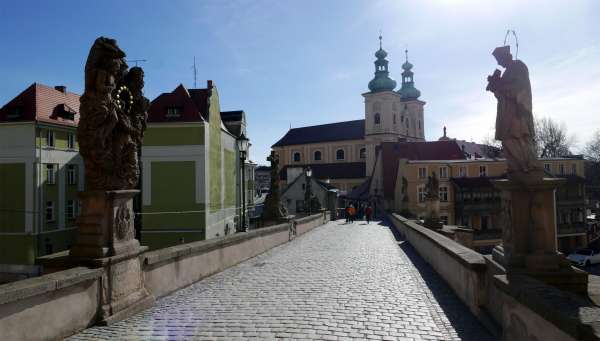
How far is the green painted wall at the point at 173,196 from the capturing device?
35344 mm

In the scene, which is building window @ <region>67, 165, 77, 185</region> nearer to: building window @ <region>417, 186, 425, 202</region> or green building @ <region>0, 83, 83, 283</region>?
green building @ <region>0, 83, 83, 283</region>

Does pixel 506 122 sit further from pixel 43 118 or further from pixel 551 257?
pixel 43 118

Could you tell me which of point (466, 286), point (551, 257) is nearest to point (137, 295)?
point (466, 286)

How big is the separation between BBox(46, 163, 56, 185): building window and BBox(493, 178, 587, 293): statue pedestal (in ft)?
116

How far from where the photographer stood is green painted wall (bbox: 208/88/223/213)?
37031 millimetres

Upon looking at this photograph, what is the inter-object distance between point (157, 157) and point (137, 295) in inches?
1200

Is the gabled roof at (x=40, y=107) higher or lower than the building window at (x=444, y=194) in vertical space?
higher

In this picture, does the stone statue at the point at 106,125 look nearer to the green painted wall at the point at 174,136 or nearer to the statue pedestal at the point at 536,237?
the statue pedestal at the point at 536,237

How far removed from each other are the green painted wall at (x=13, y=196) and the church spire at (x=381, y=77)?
61.4 metres

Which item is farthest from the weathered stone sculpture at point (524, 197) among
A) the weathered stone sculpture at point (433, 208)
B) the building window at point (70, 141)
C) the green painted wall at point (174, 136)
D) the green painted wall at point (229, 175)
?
the green painted wall at point (229, 175)

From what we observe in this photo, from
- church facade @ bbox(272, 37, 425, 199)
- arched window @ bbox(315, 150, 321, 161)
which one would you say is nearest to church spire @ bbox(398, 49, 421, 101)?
church facade @ bbox(272, 37, 425, 199)

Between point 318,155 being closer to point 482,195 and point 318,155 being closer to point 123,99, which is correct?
point 482,195

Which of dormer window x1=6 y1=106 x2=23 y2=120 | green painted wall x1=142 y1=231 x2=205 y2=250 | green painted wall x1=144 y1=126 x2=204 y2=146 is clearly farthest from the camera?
green painted wall x1=144 y1=126 x2=204 y2=146

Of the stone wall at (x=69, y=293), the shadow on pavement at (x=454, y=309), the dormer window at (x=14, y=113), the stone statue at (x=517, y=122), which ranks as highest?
the dormer window at (x=14, y=113)
